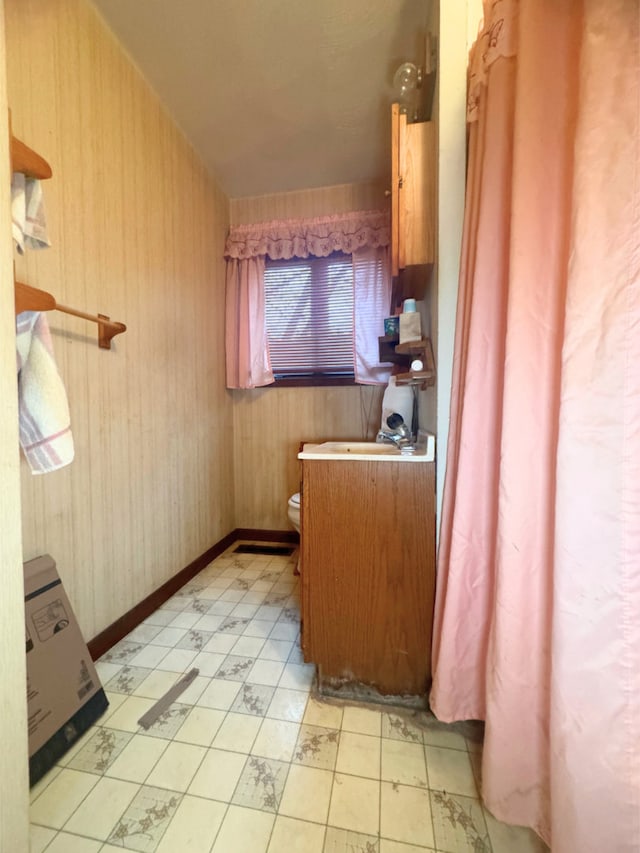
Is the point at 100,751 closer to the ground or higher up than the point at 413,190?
closer to the ground

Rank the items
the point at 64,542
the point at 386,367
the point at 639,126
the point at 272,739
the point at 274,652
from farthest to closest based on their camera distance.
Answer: the point at 386,367
the point at 274,652
the point at 64,542
the point at 272,739
the point at 639,126

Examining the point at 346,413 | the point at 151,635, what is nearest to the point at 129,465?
the point at 151,635

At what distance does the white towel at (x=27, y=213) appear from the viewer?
70 cm

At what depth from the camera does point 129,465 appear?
1529 mm

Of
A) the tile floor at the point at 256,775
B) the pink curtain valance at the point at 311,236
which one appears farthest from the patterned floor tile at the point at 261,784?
the pink curtain valance at the point at 311,236

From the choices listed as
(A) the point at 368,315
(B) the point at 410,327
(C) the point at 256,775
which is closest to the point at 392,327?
(B) the point at 410,327

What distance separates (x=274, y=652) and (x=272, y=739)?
1.23ft

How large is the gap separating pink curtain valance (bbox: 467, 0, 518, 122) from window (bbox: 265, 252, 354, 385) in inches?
57.0

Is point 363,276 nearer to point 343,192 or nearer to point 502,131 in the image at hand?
point 343,192

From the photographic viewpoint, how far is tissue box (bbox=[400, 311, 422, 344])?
1.35m

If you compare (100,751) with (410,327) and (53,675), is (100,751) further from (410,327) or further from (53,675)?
(410,327)

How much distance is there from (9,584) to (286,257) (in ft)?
7.56

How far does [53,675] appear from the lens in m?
1.01

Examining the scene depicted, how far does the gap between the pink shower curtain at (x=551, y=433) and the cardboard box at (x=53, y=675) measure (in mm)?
1047
